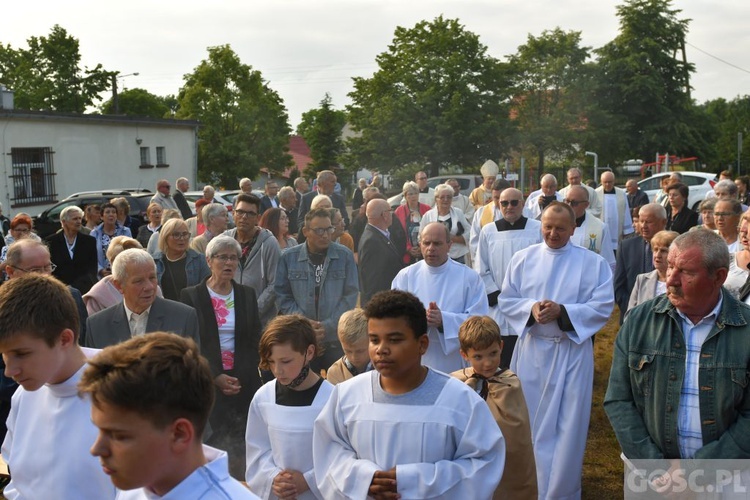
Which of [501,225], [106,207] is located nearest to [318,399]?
[501,225]

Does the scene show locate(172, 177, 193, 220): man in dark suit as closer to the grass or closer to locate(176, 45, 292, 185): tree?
the grass

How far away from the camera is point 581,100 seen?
139 ft

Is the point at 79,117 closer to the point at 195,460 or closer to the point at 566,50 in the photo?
the point at 566,50

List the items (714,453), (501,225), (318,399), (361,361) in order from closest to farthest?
1. (714,453)
2. (318,399)
3. (361,361)
4. (501,225)

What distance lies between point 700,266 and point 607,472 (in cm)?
337

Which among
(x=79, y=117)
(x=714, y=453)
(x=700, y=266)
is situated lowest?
(x=714, y=453)

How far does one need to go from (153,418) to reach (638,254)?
6.36 metres

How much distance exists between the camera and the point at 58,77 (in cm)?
5044

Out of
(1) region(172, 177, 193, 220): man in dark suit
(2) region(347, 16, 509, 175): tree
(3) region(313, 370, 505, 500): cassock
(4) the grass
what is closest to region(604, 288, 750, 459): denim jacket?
(3) region(313, 370, 505, 500): cassock

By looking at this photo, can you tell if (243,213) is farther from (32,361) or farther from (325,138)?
(325,138)

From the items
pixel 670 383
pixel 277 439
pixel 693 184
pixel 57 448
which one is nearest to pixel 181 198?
pixel 277 439

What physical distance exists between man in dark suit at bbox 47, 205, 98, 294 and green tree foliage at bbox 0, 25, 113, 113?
45103mm

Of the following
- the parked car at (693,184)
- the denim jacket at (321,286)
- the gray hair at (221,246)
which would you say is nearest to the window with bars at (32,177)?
the parked car at (693,184)

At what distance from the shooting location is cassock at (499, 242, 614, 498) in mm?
5855
